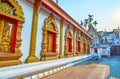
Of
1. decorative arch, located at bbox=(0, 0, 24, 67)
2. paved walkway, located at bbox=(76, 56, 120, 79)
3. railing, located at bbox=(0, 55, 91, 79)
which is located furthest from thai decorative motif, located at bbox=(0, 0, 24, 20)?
paved walkway, located at bbox=(76, 56, 120, 79)

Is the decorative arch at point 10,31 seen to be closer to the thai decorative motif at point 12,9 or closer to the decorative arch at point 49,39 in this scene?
the thai decorative motif at point 12,9

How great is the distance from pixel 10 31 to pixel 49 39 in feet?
9.30

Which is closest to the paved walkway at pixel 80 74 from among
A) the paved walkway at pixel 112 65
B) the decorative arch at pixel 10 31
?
the paved walkway at pixel 112 65

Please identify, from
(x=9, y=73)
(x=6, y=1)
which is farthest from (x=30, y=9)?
(x=9, y=73)

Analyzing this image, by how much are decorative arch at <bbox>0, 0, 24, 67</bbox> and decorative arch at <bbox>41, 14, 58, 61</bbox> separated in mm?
1711

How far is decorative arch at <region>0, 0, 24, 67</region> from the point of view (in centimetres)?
425

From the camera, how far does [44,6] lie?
656cm

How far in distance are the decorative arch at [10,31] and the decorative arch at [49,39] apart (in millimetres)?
1711

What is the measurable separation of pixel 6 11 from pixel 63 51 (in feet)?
17.8

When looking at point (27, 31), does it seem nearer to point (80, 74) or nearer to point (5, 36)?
point (5, 36)

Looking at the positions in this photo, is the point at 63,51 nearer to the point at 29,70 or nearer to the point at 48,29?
the point at 48,29

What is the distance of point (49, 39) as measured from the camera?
722cm

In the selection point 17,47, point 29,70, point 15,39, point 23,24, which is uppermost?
point 23,24

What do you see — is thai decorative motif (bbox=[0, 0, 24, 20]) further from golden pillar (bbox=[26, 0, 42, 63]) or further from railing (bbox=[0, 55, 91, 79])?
railing (bbox=[0, 55, 91, 79])
